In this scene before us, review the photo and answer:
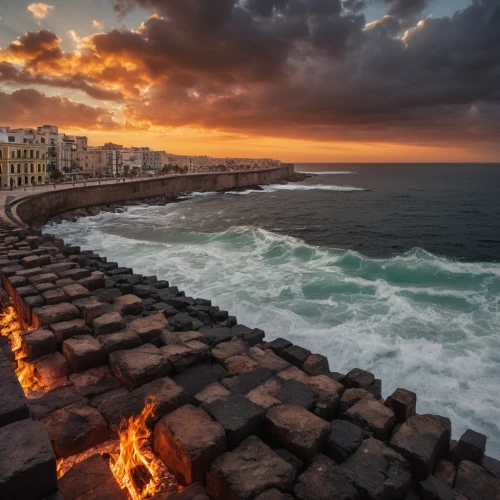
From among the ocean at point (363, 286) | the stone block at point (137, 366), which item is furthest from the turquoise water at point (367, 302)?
the stone block at point (137, 366)

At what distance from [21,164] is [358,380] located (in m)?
52.2

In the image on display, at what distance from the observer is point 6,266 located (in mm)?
8391

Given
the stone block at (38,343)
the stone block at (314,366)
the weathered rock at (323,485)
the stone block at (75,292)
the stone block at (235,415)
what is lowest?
the stone block at (314,366)

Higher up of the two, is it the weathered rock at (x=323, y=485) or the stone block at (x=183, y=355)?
the stone block at (x=183, y=355)

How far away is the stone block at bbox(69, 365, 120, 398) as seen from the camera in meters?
4.37

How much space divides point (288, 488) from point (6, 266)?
321 inches

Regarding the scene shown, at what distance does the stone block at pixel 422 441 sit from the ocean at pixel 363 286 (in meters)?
2.59

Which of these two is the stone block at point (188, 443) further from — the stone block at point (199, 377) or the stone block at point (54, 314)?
the stone block at point (54, 314)

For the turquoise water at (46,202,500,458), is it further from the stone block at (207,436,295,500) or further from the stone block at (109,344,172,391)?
the stone block at (109,344,172,391)

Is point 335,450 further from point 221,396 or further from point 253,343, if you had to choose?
point 253,343

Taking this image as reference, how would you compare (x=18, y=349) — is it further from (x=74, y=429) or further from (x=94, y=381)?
(x=74, y=429)

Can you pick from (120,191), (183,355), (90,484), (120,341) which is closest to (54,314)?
(120,341)

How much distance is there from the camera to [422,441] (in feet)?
13.3

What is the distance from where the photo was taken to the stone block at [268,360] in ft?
17.9
